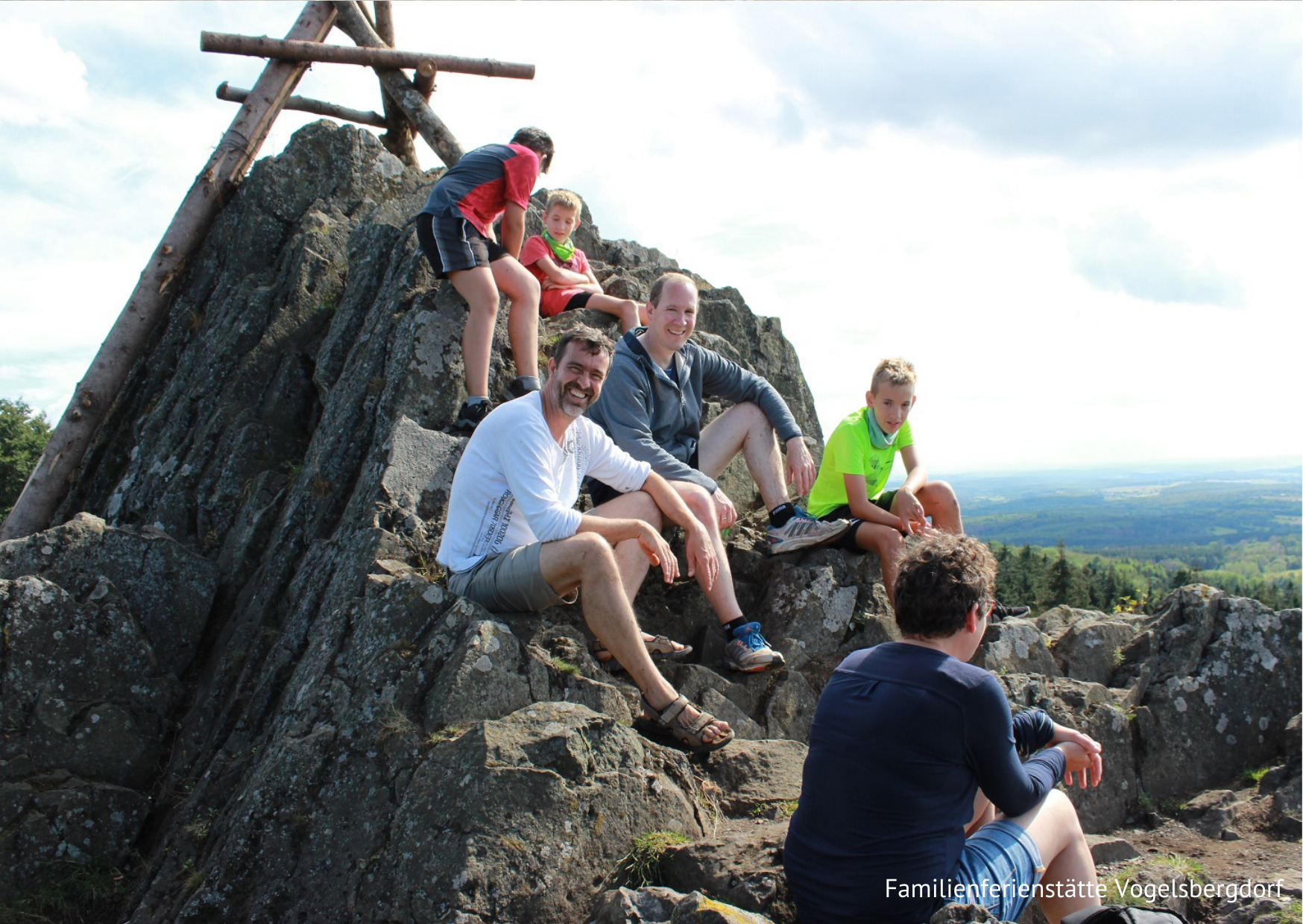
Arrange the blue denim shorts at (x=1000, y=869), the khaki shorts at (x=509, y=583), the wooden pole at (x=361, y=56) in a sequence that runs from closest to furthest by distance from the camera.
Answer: the blue denim shorts at (x=1000, y=869) < the khaki shorts at (x=509, y=583) < the wooden pole at (x=361, y=56)

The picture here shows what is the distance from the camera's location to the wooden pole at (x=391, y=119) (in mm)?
15406

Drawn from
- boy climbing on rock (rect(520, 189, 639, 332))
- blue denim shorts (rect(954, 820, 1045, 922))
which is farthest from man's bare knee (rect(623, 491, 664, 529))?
boy climbing on rock (rect(520, 189, 639, 332))

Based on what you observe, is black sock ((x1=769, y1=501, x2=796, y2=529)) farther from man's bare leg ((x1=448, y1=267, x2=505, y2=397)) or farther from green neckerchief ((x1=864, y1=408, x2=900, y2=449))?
man's bare leg ((x1=448, y1=267, x2=505, y2=397))

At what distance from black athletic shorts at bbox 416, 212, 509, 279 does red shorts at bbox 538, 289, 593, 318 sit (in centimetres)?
184

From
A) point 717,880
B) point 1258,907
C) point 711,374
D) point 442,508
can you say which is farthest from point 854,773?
point 711,374

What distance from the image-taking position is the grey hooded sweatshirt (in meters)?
7.82

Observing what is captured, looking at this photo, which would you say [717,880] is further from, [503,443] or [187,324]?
[187,324]

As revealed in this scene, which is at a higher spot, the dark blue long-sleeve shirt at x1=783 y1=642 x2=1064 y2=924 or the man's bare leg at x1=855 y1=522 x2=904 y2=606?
the man's bare leg at x1=855 y1=522 x2=904 y2=606

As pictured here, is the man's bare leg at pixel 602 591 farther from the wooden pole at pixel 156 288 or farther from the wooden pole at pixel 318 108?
the wooden pole at pixel 318 108

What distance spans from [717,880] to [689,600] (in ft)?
13.4

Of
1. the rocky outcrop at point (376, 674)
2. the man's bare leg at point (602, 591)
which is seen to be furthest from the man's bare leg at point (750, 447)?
the man's bare leg at point (602, 591)

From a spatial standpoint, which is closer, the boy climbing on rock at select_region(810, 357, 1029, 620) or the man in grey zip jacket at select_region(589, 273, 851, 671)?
the man in grey zip jacket at select_region(589, 273, 851, 671)

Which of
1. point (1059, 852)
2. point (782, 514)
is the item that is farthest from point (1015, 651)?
point (1059, 852)

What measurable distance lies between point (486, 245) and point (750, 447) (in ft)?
11.5
